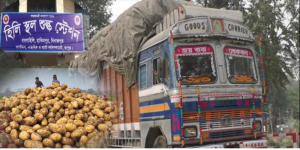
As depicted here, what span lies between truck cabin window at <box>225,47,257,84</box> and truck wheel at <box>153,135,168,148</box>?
5.20 ft

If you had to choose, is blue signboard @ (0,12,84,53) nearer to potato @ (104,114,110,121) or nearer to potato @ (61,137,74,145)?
potato @ (104,114,110,121)

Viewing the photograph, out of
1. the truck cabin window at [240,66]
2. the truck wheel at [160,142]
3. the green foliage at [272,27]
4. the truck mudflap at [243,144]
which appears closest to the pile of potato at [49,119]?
the truck wheel at [160,142]

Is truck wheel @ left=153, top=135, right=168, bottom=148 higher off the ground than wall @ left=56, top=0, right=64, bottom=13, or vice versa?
wall @ left=56, top=0, right=64, bottom=13

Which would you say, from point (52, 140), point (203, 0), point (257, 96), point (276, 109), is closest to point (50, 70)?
point (52, 140)

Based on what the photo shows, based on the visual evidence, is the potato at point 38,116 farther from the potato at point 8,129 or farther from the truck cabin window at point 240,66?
the truck cabin window at point 240,66

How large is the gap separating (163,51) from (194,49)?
0.54 metres

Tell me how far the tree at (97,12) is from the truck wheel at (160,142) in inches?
114

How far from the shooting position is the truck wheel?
20.1 feet

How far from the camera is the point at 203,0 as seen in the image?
10.9 meters

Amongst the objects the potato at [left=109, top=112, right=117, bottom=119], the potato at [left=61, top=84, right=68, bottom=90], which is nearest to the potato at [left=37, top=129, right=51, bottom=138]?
the potato at [left=61, top=84, right=68, bottom=90]

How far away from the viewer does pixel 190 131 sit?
582 cm

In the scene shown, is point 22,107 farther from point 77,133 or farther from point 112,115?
point 112,115

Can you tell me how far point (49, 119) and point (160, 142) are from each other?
77.8 inches

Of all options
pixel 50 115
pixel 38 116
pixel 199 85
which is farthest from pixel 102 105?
pixel 199 85
